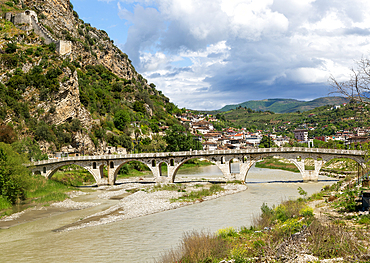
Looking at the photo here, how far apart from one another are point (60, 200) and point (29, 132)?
104 feet

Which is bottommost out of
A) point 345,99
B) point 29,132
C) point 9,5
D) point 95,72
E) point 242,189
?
point 242,189

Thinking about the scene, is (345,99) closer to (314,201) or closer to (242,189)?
(314,201)

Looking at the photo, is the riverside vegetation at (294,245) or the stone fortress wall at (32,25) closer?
the riverside vegetation at (294,245)

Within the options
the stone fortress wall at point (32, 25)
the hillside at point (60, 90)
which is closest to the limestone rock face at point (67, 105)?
the hillside at point (60, 90)

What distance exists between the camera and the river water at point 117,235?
57.8ft

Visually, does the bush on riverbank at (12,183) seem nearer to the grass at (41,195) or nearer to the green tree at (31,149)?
the grass at (41,195)

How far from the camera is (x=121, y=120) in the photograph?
9444 centimetres

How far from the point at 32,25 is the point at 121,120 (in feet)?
129

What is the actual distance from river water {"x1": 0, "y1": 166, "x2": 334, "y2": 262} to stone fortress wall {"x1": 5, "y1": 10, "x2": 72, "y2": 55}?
240 feet

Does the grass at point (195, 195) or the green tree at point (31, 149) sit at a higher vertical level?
the green tree at point (31, 149)

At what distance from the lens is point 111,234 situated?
22.0 metres

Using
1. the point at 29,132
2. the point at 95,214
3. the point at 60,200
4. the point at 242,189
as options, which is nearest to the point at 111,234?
the point at 95,214

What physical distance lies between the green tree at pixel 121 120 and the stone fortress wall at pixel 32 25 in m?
24.5

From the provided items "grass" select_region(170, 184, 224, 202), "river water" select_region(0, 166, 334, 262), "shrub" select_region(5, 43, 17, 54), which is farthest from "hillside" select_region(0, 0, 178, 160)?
"river water" select_region(0, 166, 334, 262)
